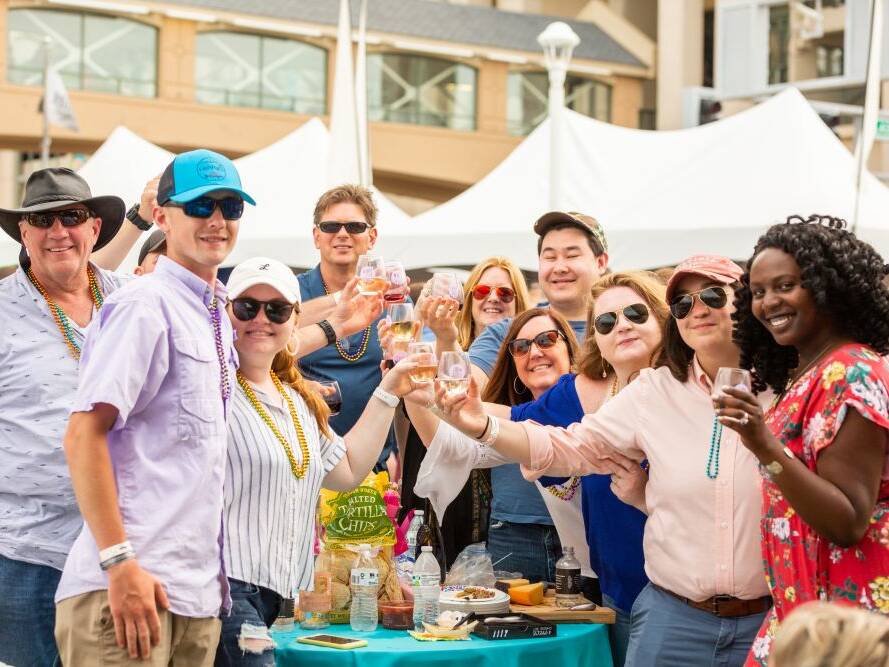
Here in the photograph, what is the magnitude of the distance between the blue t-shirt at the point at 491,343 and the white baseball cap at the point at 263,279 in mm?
1696

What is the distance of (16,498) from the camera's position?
3525mm

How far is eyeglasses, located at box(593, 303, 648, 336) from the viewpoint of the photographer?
4164 millimetres

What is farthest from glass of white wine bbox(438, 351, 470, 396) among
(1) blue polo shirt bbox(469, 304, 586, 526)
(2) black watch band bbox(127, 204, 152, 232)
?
(2) black watch band bbox(127, 204, 152, 232)

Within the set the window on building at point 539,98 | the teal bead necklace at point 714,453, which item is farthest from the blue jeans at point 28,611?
the window on building at point 539,98

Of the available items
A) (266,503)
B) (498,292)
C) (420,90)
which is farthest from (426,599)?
(420,90)

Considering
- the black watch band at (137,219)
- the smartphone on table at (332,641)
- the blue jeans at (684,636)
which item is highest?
the black watch band at (137,219)

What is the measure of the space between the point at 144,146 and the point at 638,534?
335 inches

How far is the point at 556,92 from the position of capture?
10.8 metres

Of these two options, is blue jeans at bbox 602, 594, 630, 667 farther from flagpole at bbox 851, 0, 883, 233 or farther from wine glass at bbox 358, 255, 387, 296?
flagpole at bbox 851, 0, 883, 233

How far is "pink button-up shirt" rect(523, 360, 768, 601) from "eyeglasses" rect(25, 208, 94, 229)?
154cm

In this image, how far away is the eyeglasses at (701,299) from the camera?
3459 millimetres

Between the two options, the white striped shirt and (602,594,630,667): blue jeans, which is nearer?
→ the white striped shirt

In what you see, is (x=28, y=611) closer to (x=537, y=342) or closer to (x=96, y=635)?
(x=96, y=635)

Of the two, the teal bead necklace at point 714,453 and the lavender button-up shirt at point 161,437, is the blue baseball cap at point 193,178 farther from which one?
the teal bead necklace at point 714,453
